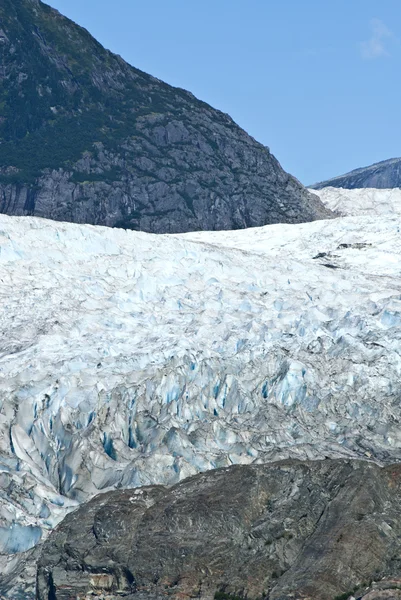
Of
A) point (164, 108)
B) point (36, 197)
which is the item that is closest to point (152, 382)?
point (36, 197)

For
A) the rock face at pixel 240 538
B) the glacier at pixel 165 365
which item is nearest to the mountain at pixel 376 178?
the glacier at pixel 165 365

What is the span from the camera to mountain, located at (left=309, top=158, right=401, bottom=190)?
147 m

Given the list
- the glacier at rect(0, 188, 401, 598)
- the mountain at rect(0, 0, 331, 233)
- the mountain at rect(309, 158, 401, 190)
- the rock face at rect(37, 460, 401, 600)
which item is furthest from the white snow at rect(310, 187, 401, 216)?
the rock face at rect(37, 460, 401, 600)

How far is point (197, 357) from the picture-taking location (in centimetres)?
4444

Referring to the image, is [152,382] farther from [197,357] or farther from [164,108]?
[164,108]

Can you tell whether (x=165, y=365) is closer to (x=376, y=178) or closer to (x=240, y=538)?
(x=240, y=538)

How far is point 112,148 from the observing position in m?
89.7

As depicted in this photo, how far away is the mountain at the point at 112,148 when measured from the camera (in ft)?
276

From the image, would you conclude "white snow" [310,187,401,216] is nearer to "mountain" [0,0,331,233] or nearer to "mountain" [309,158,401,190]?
"mountain" [0,0,331,233]

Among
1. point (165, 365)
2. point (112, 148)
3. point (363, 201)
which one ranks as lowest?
point (165, 365)

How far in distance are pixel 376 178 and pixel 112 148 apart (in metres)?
66.2

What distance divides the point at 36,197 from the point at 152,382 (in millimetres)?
42589

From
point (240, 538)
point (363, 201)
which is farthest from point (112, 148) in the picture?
point (240, 538)

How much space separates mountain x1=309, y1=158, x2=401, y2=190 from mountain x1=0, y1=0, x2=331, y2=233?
48071mm
